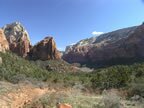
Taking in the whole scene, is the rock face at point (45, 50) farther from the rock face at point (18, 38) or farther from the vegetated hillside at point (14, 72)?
the vegetated hillside at point (14, 72)

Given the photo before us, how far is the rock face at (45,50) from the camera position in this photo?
402 feet

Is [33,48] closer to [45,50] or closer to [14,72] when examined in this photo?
[45,50]

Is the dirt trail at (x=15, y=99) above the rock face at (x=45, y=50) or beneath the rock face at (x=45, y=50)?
beneath

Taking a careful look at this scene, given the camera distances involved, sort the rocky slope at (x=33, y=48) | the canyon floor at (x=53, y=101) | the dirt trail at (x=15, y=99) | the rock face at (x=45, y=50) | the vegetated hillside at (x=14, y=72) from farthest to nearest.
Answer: the rocky slope at (x=33, y=48), the rock face at (x=45, y=50), the vegetated hillside at (x=14, y=72), the dirt trail at (x=15, y=99), the canyon floor at (x=53, y=101)

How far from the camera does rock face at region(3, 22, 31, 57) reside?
4962 inches

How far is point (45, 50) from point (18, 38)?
20.0m

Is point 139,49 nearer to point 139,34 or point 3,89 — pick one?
point 139,34

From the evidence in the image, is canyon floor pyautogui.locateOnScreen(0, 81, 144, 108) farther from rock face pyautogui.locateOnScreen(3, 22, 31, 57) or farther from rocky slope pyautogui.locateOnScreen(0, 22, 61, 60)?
rock face pyautogui.locateOnScreen(3, 22, 31, 57)

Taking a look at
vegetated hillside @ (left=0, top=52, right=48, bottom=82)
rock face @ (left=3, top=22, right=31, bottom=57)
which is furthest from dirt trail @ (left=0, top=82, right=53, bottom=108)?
rock face @ (left=3, top=22, right=31, bottom=57)

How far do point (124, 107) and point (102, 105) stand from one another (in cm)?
128

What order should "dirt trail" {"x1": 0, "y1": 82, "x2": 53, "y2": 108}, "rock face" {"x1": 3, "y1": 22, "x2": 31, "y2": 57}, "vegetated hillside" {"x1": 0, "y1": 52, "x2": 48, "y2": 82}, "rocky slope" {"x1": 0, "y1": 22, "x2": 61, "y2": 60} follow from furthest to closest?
"rock face" {"x1": 3, "y1": 22, "x2": 31, "y2": 57}, "rocky slope" {"x1": 0, "y1": 22, "x2": 61, "y2": 60}, "vegetated hillside" {"x1": 0, "y1": 52, "x2": 48, "y2": 82}, "dirt trail" {"x1": 0, "y1": 82, "x2": 53, "y2": 108}

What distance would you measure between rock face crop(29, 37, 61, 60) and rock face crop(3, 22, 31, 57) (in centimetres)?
360

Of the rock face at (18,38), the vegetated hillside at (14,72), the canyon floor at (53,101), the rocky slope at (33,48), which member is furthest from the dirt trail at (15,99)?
the rock face at (18,38)

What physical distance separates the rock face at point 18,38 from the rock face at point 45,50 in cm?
360
